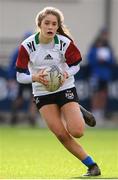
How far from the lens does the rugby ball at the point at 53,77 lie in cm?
1151

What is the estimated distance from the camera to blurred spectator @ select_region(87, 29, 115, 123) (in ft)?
76.9

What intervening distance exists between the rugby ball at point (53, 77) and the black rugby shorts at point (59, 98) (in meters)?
0.12

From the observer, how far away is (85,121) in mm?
12148

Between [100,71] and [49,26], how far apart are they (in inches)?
484

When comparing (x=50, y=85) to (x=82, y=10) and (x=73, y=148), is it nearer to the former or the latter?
(x=73, y=148)

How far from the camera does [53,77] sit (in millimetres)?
11500

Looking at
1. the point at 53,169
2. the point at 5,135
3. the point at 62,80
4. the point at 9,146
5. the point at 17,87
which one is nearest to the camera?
the point at 62,80

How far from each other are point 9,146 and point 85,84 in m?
7.02

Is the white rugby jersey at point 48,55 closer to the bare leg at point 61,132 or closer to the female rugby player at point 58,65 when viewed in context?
the female rugby player at point 58,65

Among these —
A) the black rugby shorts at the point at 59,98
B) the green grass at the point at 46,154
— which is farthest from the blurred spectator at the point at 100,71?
the black rugby shorts at the point at 59,98

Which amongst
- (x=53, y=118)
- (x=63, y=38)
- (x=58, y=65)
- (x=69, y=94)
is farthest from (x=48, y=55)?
(x=53, y=118)

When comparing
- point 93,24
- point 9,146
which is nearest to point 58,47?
point 9,146

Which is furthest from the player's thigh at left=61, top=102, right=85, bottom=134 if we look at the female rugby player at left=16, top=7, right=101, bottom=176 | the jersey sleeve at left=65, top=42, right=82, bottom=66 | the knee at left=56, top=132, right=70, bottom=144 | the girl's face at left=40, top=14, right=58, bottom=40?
the girl's face at left=40, top=14, right=58, bottom=40

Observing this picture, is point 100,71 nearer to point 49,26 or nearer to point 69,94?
point 69,94
